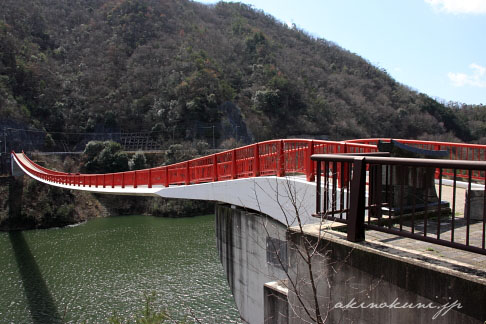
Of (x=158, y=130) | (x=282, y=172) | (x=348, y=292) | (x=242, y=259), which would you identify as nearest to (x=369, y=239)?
(x=348, y=292)

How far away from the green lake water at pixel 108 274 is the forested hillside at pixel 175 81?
19.8 meters

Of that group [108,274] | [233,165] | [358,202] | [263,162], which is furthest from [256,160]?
[108,274]

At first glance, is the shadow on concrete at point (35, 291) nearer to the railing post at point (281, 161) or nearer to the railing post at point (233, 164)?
the railing post at point (233, 164)

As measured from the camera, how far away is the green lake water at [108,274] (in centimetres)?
1220

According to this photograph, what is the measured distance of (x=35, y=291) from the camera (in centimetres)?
1391

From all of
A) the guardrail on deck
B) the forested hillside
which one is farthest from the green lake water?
the forested hillside

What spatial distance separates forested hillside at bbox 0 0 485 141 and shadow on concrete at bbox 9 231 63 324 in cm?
2271

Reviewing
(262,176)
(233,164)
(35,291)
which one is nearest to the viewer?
(262,176)

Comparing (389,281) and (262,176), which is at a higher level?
(262,176)

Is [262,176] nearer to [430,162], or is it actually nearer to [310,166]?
[310,166]

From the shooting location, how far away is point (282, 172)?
6.01m

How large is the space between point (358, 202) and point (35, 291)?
50.5 feet

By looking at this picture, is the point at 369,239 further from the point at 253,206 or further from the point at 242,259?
the point at 242,259

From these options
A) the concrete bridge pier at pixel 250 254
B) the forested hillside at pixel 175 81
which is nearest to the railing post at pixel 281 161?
the concrete bridge pier at pixel 250 254
